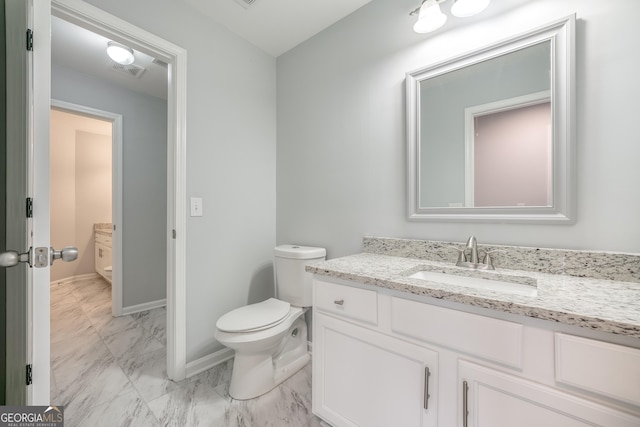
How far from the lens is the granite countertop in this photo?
0.64m

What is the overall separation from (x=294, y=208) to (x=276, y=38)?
1307 millimetres

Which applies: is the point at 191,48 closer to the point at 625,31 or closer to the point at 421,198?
the point at 421,198

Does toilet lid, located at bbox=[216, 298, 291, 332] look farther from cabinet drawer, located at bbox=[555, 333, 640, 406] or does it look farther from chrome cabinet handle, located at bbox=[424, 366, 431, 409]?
cabinet drawer, located at bbox=[555, 333, 640, 406]

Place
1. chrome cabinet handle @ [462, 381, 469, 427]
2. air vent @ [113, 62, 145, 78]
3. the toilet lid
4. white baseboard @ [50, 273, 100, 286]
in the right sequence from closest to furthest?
chrome cabinet handle @ [462, 381, 469, 427] → the toilet lid → air vent @ [113, 62, 145, 78] → white baseboard @ [50, 273, 100, 286]

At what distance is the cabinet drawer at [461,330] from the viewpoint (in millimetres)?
750

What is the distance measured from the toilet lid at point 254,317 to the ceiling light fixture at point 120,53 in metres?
2.09

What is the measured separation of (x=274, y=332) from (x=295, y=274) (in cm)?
39

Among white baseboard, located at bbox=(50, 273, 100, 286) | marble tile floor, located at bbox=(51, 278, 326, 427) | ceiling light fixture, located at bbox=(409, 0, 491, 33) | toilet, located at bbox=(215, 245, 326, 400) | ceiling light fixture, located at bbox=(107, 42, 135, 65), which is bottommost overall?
marble tile floor, located at bbox=(51, 278, 326, 427)

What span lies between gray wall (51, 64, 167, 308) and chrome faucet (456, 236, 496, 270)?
3066mm

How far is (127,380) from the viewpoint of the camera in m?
1.64

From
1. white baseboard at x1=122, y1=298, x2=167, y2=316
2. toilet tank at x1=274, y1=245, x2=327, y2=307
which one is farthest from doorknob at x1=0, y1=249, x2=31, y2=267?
white baseboard at x1=122, y1=298, x2=167, y2=316

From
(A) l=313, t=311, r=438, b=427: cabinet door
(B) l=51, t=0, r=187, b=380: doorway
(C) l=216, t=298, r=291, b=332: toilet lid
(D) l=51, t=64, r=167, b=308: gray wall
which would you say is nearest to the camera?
(A) l=313, t=311, r=438, b=427: cabinet door

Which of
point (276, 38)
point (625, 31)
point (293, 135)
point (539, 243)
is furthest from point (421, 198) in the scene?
point (276, 38)

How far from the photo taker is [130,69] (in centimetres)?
235
